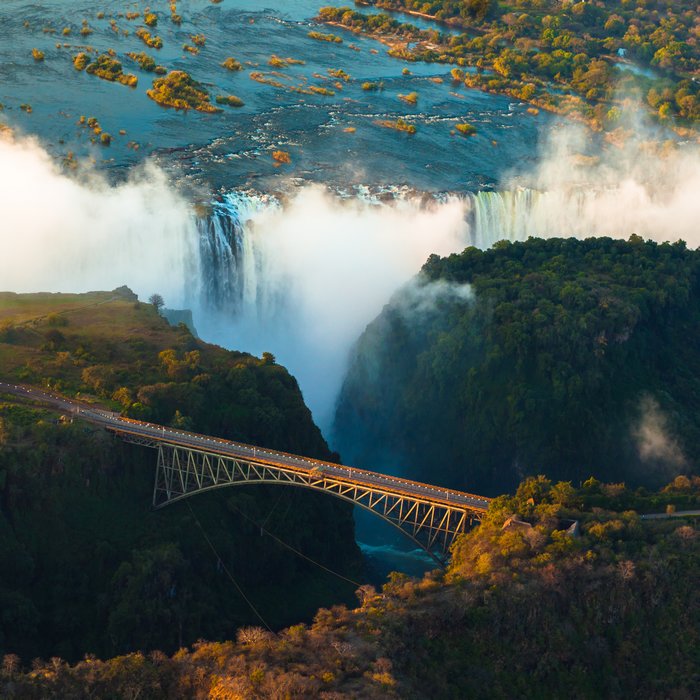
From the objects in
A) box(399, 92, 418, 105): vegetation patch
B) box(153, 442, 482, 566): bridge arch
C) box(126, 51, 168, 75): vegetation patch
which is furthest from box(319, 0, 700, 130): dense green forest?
box(153, 442, 482, 566): bridge arch

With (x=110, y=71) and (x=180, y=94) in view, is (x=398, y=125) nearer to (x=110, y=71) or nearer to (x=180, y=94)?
(x=180, y=94)

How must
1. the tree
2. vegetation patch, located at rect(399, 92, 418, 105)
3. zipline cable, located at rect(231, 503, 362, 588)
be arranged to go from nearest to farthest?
zipline cable, located at rect(231, 503, 362, 588), the tree, vegetation patch, located at rect(399, 92, 418, 105)

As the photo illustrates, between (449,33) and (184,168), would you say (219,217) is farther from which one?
(449,33)

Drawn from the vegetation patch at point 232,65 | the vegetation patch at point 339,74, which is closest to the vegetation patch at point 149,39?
the vegetation patch at point 232,65

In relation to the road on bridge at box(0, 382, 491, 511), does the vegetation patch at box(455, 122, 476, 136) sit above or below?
above

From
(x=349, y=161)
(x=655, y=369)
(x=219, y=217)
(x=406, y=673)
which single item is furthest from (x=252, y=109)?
(x=406, y=673)

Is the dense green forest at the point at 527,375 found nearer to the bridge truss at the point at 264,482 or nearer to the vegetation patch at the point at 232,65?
the bridge truss at the point at 264,482

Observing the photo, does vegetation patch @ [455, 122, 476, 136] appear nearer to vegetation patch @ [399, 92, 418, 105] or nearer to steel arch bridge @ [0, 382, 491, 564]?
vegetation patch @ [399, 92, 418, 105]
